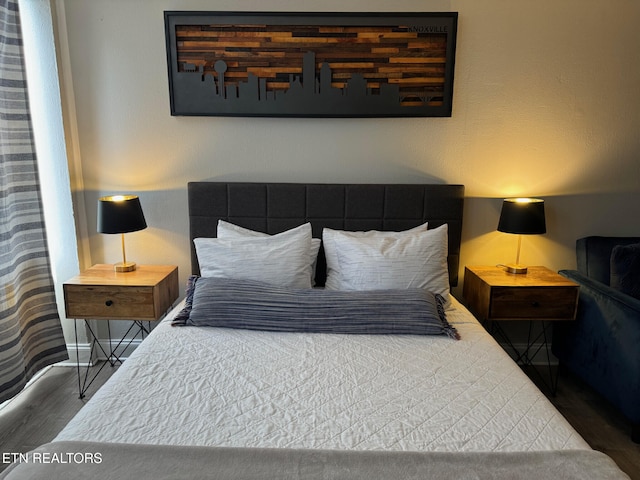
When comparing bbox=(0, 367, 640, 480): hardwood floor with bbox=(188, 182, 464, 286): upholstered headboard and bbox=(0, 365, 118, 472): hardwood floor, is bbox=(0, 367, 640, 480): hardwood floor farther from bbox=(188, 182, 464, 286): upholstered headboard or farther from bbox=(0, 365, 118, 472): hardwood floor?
bbox=(188, 182, 464, 286): upholstered headboard

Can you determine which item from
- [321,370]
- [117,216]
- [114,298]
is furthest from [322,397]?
[117,216]

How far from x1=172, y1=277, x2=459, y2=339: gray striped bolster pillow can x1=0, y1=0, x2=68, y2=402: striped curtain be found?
35.3 inches

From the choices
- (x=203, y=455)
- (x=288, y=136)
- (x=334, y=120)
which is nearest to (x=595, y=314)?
(x=334, y=120)

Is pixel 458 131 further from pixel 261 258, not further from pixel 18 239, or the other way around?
pixel 18 239

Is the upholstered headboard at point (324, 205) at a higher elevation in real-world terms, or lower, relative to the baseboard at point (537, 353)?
higher

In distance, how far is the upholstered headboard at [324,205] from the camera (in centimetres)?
264

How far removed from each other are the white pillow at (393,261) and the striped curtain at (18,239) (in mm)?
1619

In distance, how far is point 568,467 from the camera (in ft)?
3.97

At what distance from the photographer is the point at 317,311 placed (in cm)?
208

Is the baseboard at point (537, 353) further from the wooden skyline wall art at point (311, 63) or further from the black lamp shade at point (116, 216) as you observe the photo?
the black lamp shade at point (116, 216)

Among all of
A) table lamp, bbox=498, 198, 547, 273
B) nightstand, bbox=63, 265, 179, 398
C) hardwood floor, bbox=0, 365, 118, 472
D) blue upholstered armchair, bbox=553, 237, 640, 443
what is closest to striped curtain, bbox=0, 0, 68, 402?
hardwood floor, bbox=0, 365, 118, 472

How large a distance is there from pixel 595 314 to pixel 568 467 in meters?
1.47
